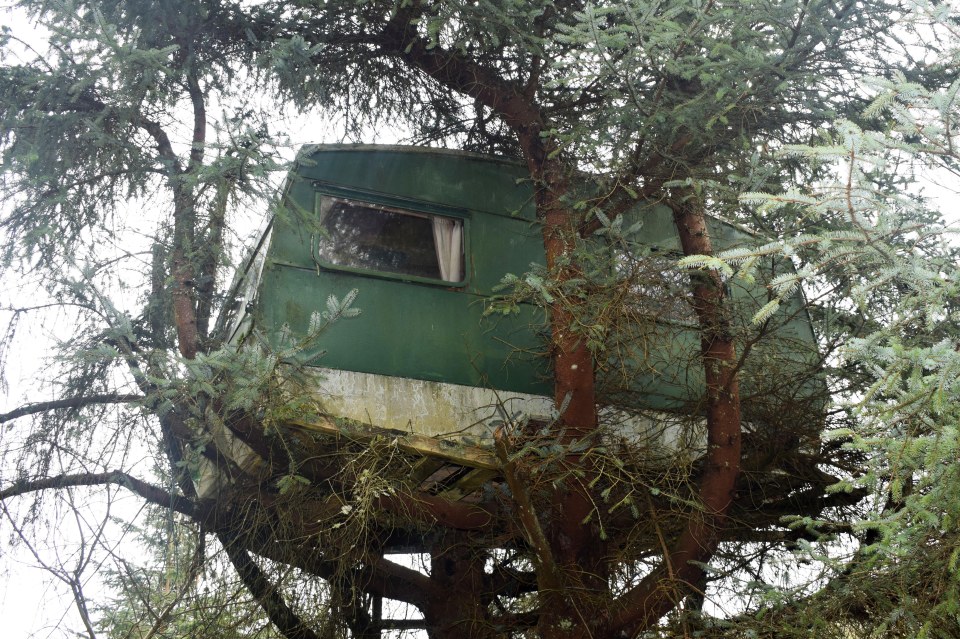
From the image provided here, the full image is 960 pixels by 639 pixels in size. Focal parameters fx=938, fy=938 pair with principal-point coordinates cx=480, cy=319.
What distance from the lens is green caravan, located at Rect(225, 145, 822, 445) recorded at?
741 cm

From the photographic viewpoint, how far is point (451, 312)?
818 cm

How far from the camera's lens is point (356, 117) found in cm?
1015

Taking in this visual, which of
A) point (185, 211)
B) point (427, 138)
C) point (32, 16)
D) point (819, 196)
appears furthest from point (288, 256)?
point (819, 196)

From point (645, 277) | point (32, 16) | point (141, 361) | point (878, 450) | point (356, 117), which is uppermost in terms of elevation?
point (356, 117)

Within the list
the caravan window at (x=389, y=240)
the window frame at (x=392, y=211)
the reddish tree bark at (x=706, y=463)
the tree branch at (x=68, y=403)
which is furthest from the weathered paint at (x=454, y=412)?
the tree branch at (x=68, y=403)

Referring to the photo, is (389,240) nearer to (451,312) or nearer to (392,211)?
(392,211)

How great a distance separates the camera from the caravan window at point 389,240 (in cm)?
803

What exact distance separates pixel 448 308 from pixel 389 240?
806mm

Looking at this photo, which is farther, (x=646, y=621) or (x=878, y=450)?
(x=646, y=621)

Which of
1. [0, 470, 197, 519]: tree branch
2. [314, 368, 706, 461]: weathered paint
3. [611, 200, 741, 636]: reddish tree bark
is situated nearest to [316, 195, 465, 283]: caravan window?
[314, 368, 706, 461]: weathered paint

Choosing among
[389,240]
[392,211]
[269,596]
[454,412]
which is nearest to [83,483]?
[269,596]

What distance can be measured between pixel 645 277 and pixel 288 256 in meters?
2.89

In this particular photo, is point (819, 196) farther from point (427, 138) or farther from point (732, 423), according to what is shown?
point (427, 138)

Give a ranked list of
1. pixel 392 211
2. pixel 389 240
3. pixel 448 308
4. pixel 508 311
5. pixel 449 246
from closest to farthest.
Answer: pixel 508 311
pixel 448 308
pixel 389 240
pixel 392 211
pixel 449 246
